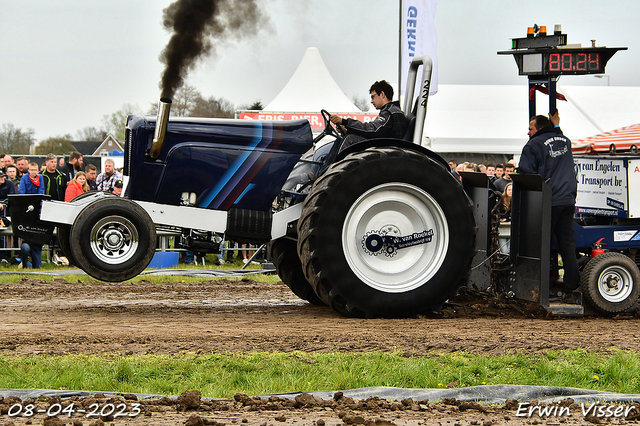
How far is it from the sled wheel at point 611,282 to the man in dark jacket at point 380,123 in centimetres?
236

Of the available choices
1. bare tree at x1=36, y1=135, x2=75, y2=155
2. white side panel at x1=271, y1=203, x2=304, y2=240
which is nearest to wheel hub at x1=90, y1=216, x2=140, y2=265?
white side panel at x1=271, y1=203, x2=304, y2=240

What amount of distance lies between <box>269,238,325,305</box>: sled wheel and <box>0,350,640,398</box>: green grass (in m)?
2.96

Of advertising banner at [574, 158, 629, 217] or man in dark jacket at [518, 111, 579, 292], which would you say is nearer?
man in dark jacket at [518, 111, 579, 292]

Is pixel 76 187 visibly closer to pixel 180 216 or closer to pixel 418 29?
pixel 180 216

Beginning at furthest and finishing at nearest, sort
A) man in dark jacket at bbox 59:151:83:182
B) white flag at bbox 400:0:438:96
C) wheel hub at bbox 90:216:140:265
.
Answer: white flag at bbox 400:0:438:96, man in dark jacket at bbox 59:151:83:182, wheel hub at bbox 90:216:140:265

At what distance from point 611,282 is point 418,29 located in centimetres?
885

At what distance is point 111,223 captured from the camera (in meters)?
6.83

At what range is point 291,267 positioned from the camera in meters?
8.24

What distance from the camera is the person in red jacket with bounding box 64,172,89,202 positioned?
13070mm

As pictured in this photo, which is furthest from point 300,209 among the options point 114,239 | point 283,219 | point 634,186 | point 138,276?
point 138,276

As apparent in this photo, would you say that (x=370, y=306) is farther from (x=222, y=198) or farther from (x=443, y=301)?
(x=222, y=198)

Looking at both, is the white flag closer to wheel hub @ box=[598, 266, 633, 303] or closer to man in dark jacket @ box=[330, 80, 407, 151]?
man in dark jacket @ box=[330, 80, 407, 151]

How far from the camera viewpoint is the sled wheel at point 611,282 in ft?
24.5

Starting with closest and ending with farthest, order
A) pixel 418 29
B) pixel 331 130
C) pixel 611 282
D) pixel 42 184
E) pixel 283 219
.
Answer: pixel 283 219 < pixel 331 130 < pixel 611 282 < pixel 42 184 < pixel 418 29
